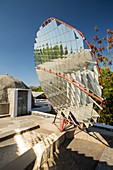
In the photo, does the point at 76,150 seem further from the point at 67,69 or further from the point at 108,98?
the point at 108,98

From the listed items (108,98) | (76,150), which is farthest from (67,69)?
(108,98)

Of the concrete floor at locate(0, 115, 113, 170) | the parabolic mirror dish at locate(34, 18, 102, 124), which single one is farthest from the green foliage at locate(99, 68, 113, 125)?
the parabolic mirror dish at locate(34, 18, 102, 124)

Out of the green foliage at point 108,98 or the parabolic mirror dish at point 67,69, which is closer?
the parabolic mirror dish at point 67,69

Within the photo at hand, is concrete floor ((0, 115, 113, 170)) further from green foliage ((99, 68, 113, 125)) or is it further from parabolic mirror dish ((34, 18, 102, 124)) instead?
green foliage ((99, 68, 113, 125))

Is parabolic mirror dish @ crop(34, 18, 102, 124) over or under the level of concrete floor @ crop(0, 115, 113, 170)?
over

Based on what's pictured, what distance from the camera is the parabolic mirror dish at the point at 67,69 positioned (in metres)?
4.00

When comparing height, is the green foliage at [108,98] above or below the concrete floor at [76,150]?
above

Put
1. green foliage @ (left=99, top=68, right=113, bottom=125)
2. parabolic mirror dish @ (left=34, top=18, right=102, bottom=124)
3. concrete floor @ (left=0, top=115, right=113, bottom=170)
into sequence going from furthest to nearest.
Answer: green foliage @ (left=99, top=68, right=113, bottom=125)
concrete floor @ (left=0, top=115, right=113, bottom=170)
parabolic mirror dish @ (left=34, top=18, right=102, bottom=124)

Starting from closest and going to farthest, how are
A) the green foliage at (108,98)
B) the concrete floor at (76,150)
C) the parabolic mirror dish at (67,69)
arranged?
1. the parabolic mirror dish at (67,69)
2. the concrete floor at (76,150)
3. the green foliage at (108,98)

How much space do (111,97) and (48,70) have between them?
5.86 metres

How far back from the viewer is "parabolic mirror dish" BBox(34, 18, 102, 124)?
4.00 meters

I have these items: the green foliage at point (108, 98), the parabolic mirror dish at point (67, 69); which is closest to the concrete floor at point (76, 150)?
the parabolic mirror dish at point (67, 69)

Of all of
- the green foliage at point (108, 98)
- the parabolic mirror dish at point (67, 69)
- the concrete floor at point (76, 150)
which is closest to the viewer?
the parabolic mirror dish at point (67, 69)

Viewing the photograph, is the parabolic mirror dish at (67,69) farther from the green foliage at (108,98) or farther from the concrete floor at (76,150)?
the green foliage at (108,98)
